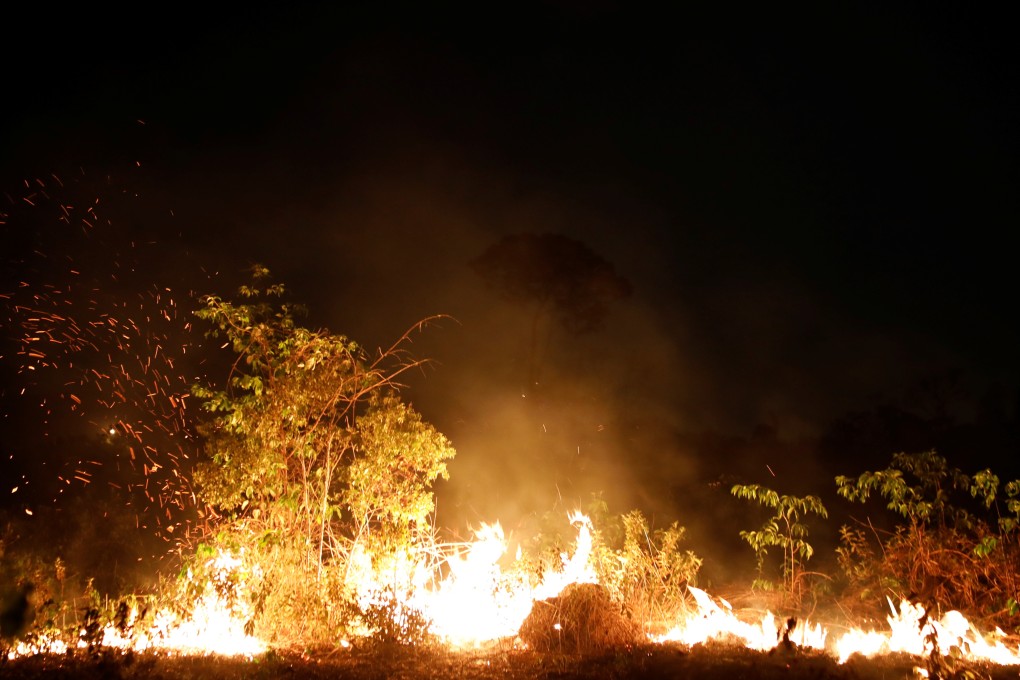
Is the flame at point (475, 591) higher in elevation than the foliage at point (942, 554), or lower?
lower

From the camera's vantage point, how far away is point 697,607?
29.2ft

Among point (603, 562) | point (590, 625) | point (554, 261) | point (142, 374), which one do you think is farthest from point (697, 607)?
point (554, 261)

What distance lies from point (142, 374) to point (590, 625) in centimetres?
796

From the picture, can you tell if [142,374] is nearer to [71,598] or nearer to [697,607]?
[71,598]

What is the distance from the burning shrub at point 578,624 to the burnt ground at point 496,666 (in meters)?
0.29

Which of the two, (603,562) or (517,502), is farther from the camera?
(517,502)

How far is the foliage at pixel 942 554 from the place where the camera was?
29.6 feet

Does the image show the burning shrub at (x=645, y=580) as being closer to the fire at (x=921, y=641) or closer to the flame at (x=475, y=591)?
the flame at (x=475, y=591)

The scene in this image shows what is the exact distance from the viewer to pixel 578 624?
7.65 meters

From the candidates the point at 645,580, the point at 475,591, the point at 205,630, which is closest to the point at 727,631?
the point at 645,580

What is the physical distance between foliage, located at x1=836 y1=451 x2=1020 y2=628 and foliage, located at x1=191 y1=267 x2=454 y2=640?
5.61m

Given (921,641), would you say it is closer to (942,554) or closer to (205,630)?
(942,554)

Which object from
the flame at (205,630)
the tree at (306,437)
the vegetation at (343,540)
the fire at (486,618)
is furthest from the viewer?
the tree at (306,437)

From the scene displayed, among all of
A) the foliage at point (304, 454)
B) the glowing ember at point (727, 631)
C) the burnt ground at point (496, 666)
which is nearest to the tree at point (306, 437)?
the foliage at point (304, 454)
